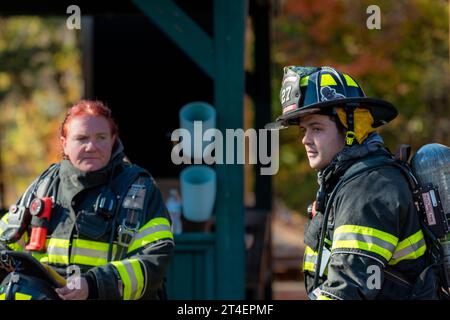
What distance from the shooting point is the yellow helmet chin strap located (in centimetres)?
312

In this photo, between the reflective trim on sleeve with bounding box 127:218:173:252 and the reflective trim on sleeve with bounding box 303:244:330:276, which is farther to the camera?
the reflective trim on sleeve with bounding box 127:218:173:252

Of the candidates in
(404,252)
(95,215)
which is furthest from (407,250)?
(95,215)

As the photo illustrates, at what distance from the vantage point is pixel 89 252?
12.7 feet

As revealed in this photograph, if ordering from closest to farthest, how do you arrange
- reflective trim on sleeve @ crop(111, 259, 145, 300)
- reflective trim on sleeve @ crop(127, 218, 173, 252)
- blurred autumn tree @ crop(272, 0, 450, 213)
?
reflective trim on sleeve @ crop(111, 259, 145, 300) < reflective trim on sleeve @ crop(127, 218, 173, 252) < blurred autumn tree @ crop(272, 0, 450, 213)

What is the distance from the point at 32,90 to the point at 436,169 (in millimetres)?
16465

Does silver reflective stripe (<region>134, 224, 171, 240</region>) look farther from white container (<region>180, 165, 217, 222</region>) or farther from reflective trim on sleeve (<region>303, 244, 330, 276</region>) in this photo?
white container (<region>180, 165, 217, 222</region>)

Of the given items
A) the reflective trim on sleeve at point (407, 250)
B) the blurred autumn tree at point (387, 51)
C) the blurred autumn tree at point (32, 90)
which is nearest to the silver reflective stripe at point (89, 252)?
the reflective trim on sleeve at point (407, 250)

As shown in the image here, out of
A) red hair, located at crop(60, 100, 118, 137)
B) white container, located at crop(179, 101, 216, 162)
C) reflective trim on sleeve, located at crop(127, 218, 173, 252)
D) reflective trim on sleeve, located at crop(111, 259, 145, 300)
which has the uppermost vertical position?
white container, located at crop(179, 101, 216, 162)

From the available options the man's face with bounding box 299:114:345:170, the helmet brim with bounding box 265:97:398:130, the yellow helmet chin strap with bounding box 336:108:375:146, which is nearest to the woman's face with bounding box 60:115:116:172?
the helmet brim with bounding box 265:97:398:130

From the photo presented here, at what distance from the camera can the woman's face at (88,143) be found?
394cm

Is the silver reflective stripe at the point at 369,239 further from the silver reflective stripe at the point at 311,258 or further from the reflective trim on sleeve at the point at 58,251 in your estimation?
the reflective trim on sleeve at the point at 58,251

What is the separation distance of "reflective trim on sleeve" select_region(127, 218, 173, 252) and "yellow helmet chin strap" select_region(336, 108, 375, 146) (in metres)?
1.05

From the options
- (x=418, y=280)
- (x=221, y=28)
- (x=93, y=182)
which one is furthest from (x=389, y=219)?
(x=221, y=28)
